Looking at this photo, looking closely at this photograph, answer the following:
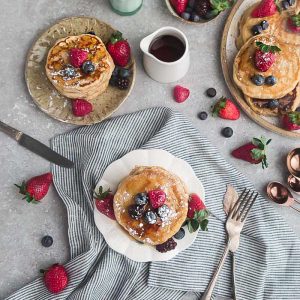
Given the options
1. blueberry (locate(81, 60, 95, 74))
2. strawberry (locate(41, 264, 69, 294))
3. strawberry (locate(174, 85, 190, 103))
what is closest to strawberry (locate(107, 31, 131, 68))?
blueberry (locate(81, 60, 95, 74))

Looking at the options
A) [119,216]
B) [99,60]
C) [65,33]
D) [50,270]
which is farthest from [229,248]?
[65,33]

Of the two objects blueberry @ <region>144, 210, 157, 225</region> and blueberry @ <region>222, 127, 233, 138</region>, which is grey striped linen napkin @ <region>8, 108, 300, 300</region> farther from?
blueberry @ <region>144, 210, 157, 225</region>

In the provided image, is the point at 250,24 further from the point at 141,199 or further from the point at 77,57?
the point at 141,199

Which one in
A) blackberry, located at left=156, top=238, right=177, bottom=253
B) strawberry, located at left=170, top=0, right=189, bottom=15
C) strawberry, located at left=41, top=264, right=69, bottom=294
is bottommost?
strawberry, located at left=41, top=264, right=69, bottom=294

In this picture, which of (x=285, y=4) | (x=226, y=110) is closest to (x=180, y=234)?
(x=226, y=110)

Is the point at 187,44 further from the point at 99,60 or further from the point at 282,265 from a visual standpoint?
the point at 282,265
